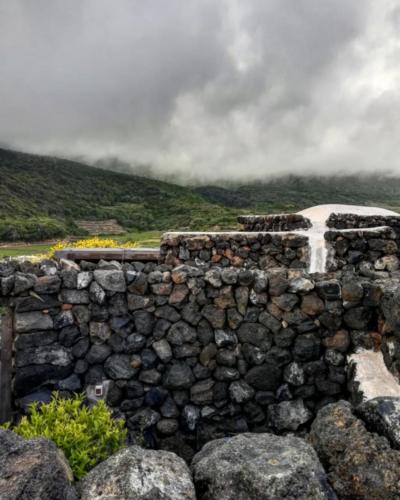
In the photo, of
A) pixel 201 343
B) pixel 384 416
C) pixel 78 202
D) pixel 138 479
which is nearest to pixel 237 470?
pixel 138 479

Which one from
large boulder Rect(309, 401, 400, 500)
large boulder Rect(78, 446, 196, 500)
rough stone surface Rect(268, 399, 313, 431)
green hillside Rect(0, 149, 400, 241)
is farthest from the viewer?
green hillside Rect(0, 149, 400, 241)

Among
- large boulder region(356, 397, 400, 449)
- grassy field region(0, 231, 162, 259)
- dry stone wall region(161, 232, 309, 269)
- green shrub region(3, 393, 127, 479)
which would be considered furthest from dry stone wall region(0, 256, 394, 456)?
grassy field region(0, 231, 162, 259)

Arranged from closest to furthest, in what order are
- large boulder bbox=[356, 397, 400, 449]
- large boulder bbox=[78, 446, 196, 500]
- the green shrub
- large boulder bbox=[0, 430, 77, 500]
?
1. large boulder bbox=[0, 430, 77, 500]
2. large boulder bbox=[78, 446, 196, 500]
3. large boulder bbox=[356, 397, 400, 449]
4. the green shrub

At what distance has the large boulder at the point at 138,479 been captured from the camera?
6.19 feet

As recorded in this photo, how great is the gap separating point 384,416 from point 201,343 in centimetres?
275

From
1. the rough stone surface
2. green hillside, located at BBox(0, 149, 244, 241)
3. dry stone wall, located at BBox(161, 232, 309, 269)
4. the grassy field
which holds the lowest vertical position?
the rough stone surface

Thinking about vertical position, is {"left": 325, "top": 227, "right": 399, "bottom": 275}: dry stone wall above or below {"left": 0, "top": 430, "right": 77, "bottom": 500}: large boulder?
above

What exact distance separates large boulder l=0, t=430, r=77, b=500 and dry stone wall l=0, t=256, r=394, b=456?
2755mm

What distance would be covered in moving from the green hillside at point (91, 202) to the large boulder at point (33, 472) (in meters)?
38.2

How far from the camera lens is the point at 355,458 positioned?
2293 mm

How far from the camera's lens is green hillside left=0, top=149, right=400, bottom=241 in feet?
177

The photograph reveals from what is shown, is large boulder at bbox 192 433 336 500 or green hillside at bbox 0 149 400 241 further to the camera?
green hillside at bbox 0 149 400 241

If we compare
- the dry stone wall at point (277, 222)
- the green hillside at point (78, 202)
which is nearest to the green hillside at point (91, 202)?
the green hillside at point (78, 202)

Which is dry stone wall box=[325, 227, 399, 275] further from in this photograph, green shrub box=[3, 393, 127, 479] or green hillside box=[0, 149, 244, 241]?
green hillside box=[0, 149, 244, 241]
